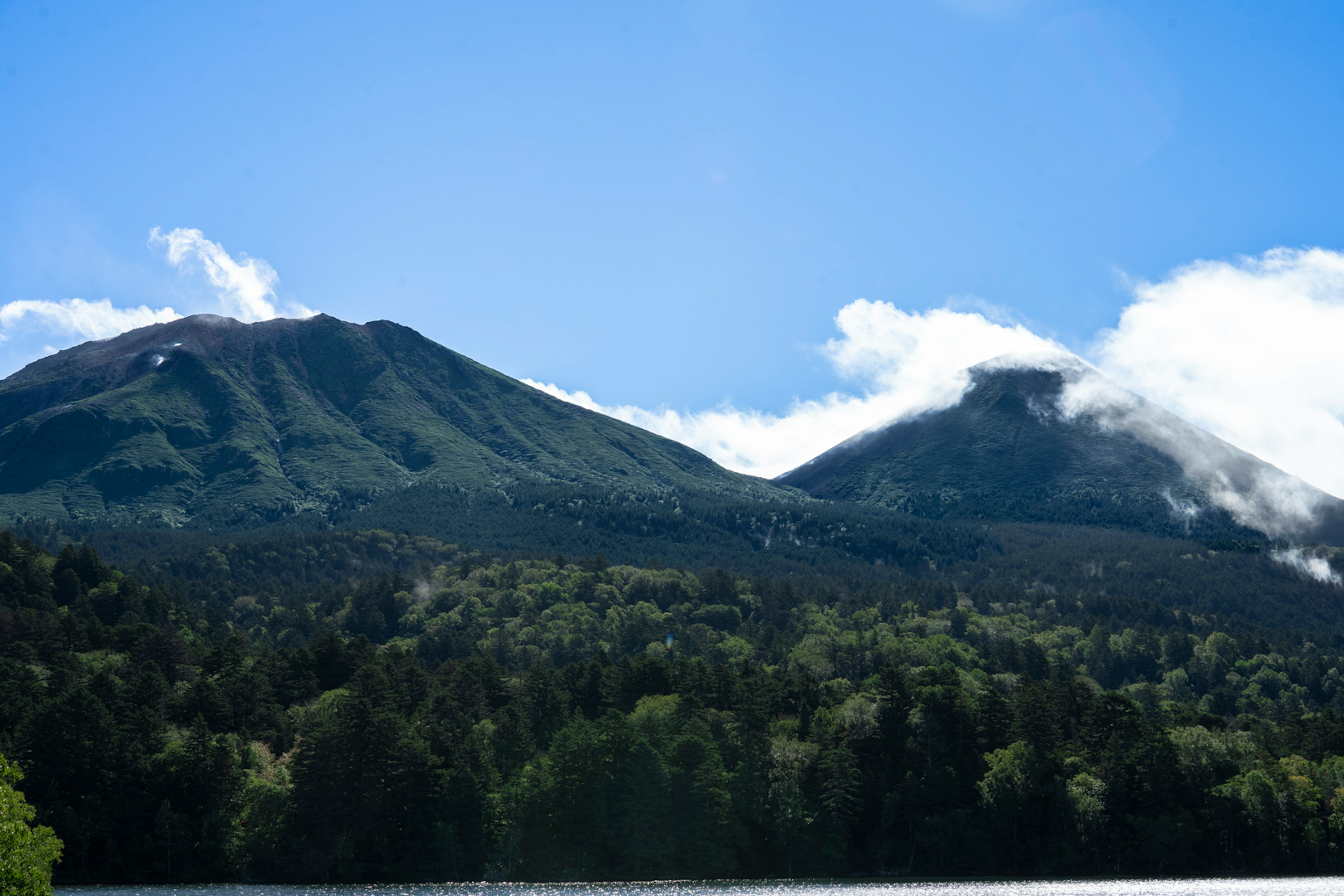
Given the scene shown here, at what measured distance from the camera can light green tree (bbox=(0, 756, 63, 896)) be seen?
5625 cm

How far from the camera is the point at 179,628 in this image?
575ft

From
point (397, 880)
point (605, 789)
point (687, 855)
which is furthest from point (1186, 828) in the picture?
point (397, 880)

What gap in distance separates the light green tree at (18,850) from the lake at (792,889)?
41.2 meters

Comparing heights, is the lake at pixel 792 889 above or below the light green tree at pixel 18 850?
below

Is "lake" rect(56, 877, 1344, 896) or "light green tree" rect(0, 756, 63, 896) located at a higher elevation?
"light green tree" rect(0, 756, 63, 896)

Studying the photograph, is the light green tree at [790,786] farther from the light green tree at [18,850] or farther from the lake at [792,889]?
the light green tree at [18,850]

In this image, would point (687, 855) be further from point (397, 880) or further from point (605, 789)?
point (397, 880)

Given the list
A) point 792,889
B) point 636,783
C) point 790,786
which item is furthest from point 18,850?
point 790,786

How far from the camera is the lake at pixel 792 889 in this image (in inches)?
3932

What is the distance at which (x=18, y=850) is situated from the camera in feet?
188

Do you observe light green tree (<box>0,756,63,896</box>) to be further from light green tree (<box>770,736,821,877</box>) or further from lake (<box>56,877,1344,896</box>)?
light green tree (<box>770,736,821,877</box>)

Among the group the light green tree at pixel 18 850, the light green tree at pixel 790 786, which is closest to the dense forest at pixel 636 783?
the light green tree at pixel 790 786

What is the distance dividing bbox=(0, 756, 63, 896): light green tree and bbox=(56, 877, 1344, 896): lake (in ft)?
135

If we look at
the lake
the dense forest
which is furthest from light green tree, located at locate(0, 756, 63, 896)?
the dense forest
